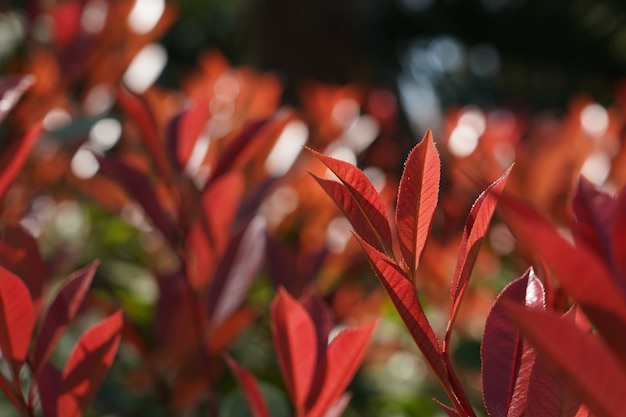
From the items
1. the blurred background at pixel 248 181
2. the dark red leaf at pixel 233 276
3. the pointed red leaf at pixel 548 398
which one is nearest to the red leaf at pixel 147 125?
the blurred background at pixel 248 181

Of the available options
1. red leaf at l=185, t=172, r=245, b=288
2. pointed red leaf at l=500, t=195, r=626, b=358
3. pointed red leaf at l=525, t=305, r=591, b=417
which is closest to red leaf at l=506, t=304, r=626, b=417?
pointed red leaf at l=500, t=195, r=626, b=358

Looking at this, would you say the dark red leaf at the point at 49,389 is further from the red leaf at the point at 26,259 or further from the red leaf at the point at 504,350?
the red leaf at the point at 504,350

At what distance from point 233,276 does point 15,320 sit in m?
0.42

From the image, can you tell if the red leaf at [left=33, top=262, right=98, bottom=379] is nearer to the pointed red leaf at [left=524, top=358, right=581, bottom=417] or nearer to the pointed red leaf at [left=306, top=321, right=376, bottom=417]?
the pointed red leaf at [left=306, top=321, right=376, bottom=417]

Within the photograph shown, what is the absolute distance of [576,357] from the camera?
0.32 m

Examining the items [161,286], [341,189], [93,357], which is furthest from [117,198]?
[341,189]

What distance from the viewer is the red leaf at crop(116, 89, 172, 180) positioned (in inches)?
37.0

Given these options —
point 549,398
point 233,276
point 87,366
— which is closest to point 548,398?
point 549,398

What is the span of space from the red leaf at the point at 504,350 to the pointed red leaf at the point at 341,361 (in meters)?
0.14

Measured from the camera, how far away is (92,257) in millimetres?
1696

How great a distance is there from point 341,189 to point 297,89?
4.50 m

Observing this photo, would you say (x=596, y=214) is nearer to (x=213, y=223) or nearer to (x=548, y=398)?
(x=548, y=398)

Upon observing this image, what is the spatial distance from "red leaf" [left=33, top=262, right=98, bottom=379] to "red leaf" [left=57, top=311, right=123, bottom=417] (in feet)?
0.08

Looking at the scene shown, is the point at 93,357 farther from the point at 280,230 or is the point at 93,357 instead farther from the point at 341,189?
the point at 280,230
